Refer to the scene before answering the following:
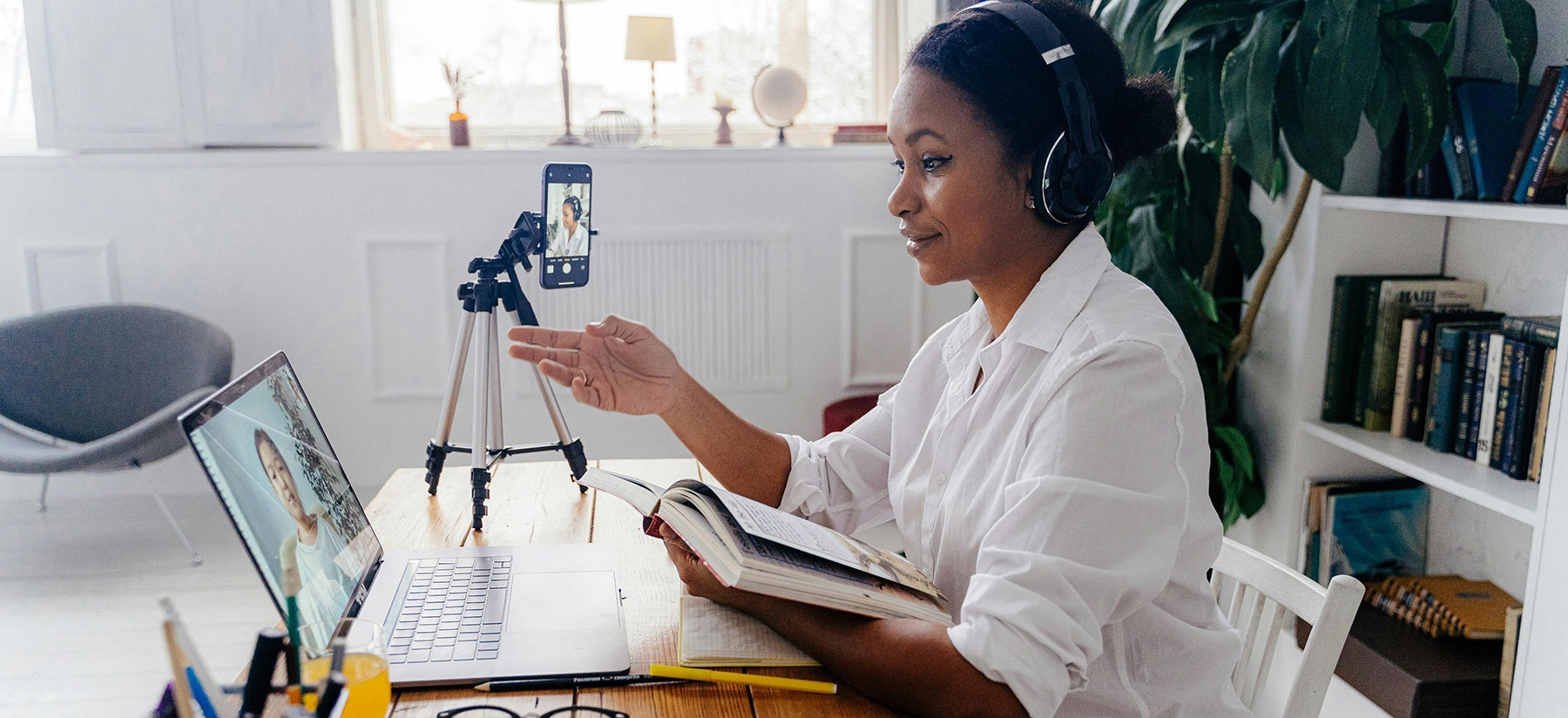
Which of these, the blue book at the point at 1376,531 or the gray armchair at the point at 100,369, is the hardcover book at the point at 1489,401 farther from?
the gray armchair at the point at 100,369

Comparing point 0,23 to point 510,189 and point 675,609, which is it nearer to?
point 510,189

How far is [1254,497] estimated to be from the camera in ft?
7.10

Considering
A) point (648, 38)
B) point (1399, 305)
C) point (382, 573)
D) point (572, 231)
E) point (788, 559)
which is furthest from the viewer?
point (648, 38)

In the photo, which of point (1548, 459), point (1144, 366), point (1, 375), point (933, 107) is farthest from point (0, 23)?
point (1548, 459)

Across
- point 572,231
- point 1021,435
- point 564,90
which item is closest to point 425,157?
point 564,90

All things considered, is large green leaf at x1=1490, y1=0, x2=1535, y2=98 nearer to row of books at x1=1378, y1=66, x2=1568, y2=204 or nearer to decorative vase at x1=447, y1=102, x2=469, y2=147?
row of books at x1=1378, y1=66, x2=1568, y2=204

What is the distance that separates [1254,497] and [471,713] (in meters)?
1.81

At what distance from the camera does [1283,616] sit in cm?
115

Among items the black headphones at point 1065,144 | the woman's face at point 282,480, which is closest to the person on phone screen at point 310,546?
the woman's face at point 282,480

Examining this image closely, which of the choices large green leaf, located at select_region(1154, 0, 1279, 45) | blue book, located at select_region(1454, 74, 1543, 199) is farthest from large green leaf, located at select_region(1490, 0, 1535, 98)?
large green leaf, located at select_region(1154, 0, 1279, 45)

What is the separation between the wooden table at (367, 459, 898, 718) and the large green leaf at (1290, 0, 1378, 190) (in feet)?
3.66

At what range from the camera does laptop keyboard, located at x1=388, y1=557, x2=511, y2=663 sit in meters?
0.93

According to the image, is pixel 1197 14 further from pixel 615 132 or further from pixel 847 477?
pixel 615 132

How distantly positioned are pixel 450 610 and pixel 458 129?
8.60ft
